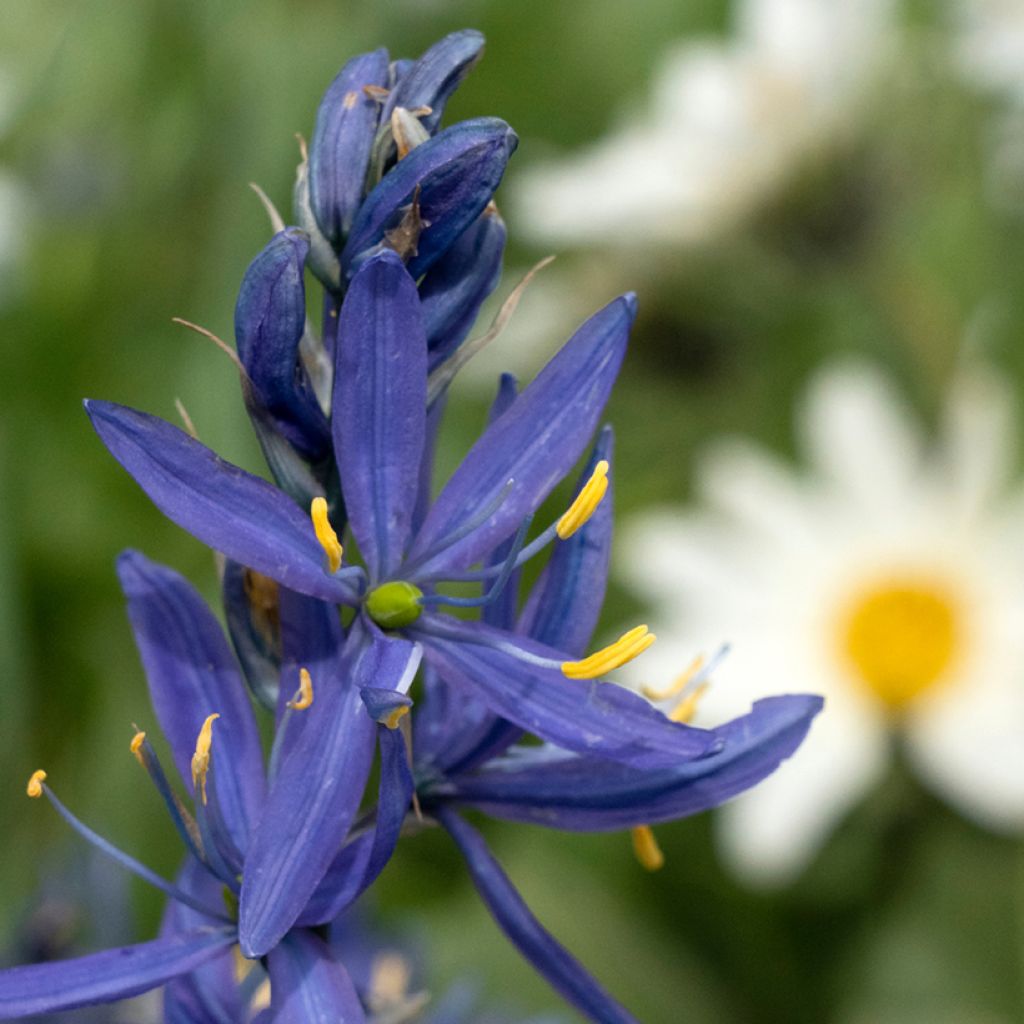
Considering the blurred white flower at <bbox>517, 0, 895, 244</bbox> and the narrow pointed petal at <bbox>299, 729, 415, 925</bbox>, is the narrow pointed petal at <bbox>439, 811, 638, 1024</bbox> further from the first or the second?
the blurred white flower at <bbox>517, 0, 895, 244</bbox>

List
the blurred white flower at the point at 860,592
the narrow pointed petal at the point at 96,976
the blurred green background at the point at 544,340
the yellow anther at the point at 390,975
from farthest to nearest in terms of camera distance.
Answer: the blurred white flower at the point at 860,592, the blurred green background at the point at 544,340, the yellow anther at the point at 390,975, the narrow pointed petal at the point at 96,976

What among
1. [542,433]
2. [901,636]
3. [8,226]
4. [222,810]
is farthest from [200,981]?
[901,636]

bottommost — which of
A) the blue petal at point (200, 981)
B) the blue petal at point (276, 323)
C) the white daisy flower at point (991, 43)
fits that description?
the blue petal at point (200, 981)

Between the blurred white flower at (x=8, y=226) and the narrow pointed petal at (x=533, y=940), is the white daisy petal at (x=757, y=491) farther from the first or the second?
the narrow pointed petal at (x=533, y=940)

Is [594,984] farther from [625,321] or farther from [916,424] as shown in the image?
[916,424]

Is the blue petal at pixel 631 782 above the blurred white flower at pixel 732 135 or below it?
below

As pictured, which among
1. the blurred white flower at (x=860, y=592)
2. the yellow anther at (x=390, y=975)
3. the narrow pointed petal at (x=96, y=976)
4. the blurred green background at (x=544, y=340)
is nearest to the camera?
the narrow pointed petal at (x=96, y=976)

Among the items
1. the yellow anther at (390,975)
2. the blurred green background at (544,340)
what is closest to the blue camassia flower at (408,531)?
the yellow anther at (390,975)

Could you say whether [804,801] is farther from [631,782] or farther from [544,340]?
[631,782]
